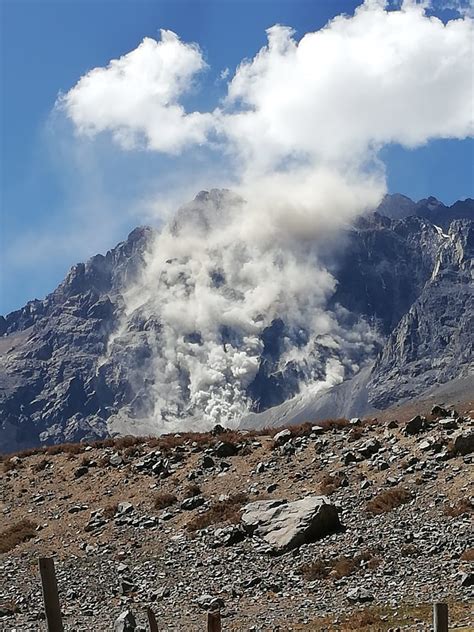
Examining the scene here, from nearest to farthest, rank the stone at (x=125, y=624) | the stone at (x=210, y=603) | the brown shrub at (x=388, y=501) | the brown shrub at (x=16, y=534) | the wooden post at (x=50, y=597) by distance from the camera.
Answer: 1. the wooden post at (x=50, y=597)
2. the stone at (x=125, y=624)
3. the stone at (x=210, y=603)
4. the brown shrub at (x=388, y=501)
5. the brown shrub at (x=16, y=534)

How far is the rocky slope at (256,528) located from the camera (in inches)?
1005

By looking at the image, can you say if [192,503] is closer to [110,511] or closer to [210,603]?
[110,511]

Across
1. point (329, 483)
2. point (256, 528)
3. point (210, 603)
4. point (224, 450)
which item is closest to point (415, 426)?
point (329, 483)

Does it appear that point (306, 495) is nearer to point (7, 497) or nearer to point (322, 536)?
point (322, 536)

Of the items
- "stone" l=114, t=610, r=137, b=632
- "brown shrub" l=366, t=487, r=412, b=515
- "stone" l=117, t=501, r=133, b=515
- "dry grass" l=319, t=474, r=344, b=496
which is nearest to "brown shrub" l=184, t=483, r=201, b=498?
"stone" l=117, t=501, r=133, b=515

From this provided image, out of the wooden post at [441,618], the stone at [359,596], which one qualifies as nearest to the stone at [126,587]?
the stone at [359,596]

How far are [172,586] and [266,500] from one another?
8624mm

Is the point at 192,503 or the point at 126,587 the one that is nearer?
the point at 126,587

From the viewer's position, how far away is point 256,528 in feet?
112

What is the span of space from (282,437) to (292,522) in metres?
12.7

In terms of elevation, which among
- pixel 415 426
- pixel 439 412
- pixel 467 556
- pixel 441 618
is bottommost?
pixel 467 556

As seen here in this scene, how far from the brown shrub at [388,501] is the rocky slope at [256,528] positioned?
2.8 inches

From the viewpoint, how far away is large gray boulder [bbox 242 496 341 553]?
3225 cm

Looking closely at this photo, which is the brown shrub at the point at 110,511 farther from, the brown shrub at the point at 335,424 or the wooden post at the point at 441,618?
the wooden post at the point at 441,618
